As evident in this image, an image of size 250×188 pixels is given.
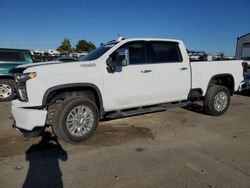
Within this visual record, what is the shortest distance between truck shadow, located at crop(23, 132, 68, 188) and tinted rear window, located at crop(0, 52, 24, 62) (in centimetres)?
582

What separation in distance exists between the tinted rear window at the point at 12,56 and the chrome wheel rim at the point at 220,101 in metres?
7.41

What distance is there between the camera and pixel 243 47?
38938 millimetres

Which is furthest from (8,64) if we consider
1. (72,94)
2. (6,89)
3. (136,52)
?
(136,52)

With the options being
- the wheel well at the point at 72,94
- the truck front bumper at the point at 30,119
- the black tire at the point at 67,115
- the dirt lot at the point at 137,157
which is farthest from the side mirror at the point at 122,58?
the truck front bumper at the point at 30,119

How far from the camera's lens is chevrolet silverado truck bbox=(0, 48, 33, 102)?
9820 mm

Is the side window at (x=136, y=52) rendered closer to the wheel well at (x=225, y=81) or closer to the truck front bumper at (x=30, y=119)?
the truck front bumper at (x=30, y=119)

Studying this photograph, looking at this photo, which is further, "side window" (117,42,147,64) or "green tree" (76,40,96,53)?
"green tree" (76,40,96,53)

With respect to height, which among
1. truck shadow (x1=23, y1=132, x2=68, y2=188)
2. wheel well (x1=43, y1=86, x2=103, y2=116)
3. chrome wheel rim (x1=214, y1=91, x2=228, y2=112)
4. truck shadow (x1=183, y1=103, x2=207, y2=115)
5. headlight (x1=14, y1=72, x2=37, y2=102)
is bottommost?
truck shadow (x1=183, y1=103, x2=207, y2=115)

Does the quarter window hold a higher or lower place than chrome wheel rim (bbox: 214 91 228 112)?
higher

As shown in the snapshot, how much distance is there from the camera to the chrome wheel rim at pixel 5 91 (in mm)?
9891

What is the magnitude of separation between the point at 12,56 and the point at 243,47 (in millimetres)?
36645

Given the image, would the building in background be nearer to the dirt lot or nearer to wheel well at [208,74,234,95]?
wheel well at [208,74,234,95]

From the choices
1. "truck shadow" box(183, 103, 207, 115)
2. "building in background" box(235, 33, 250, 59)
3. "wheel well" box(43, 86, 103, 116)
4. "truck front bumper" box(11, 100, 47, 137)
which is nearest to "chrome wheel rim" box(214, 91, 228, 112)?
"truck shadow" box(183, 103, 207, 115)

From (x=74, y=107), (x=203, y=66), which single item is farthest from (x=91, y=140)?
(x=203, y=66)
